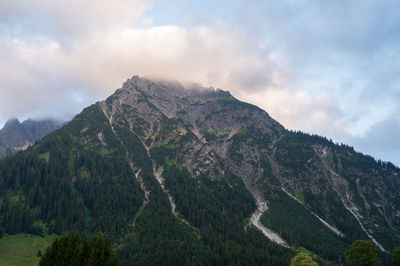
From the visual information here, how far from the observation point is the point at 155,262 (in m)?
149

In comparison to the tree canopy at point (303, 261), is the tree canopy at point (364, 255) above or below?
above

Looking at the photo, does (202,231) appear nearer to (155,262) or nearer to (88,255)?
(155,262)

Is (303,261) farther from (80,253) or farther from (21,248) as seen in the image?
(21,248)

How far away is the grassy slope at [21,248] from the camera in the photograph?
418ft

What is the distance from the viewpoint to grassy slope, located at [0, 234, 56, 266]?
418 ft

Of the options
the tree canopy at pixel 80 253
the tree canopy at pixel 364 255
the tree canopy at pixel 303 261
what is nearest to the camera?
the tree canopy at pixel 80 253

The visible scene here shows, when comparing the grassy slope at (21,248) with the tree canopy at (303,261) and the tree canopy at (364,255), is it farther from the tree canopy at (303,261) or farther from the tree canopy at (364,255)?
the tree canopy at (364,255)

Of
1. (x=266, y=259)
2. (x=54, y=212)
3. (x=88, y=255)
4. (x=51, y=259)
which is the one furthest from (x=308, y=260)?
(x=54, y=212)

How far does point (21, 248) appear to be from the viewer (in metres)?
142

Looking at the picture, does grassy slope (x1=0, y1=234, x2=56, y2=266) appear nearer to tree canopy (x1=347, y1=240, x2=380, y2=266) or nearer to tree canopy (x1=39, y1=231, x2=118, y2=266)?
tree canopy (x1=39, y1=231, x2=118, y2=266)

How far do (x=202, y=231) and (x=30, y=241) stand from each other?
110 meters

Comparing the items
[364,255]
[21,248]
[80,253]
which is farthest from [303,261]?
[21,248]

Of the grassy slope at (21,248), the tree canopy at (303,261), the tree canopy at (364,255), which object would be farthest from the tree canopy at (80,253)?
the tree canopy at (364,255)

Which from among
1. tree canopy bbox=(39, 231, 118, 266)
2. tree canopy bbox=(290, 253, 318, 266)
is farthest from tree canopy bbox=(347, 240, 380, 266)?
tree canopy bbox=(39, 231, 118, 266)
